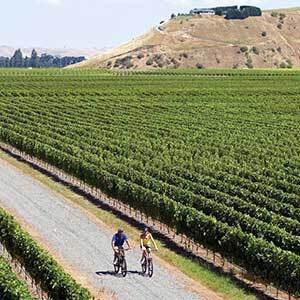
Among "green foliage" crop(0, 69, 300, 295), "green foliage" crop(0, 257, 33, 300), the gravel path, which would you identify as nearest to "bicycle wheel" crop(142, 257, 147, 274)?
the gravel path

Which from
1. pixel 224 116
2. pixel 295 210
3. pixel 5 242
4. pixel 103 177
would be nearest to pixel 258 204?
pixel 295 210

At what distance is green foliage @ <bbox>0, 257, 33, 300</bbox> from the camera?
78.6 feet

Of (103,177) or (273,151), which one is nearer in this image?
(103,177)

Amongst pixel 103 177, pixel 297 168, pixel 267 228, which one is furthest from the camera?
pixel 297 168

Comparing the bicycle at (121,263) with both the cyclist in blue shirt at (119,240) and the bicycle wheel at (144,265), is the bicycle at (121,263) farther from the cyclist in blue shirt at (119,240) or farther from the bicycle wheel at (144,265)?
the bicycle wheel at (144,265)

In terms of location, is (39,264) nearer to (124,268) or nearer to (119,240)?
(119,240)

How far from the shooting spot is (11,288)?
2452cm

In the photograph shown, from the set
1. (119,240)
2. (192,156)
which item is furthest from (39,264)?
(192,156)

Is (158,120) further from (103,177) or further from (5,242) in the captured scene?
(5,242)

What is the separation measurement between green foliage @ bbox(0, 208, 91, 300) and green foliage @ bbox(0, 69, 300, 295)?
8.07m

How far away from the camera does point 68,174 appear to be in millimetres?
51688

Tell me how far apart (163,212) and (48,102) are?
72144 mm

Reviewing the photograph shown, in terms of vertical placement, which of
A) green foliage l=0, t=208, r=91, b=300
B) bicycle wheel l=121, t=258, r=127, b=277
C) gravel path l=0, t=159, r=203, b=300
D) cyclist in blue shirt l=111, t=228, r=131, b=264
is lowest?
gravel path l=0, t=159, r=203, b=300

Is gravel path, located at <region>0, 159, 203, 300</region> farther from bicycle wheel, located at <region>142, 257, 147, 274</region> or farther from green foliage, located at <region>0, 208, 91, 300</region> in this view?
green foliage, located at <region>0, 208, 91, 300</region>
